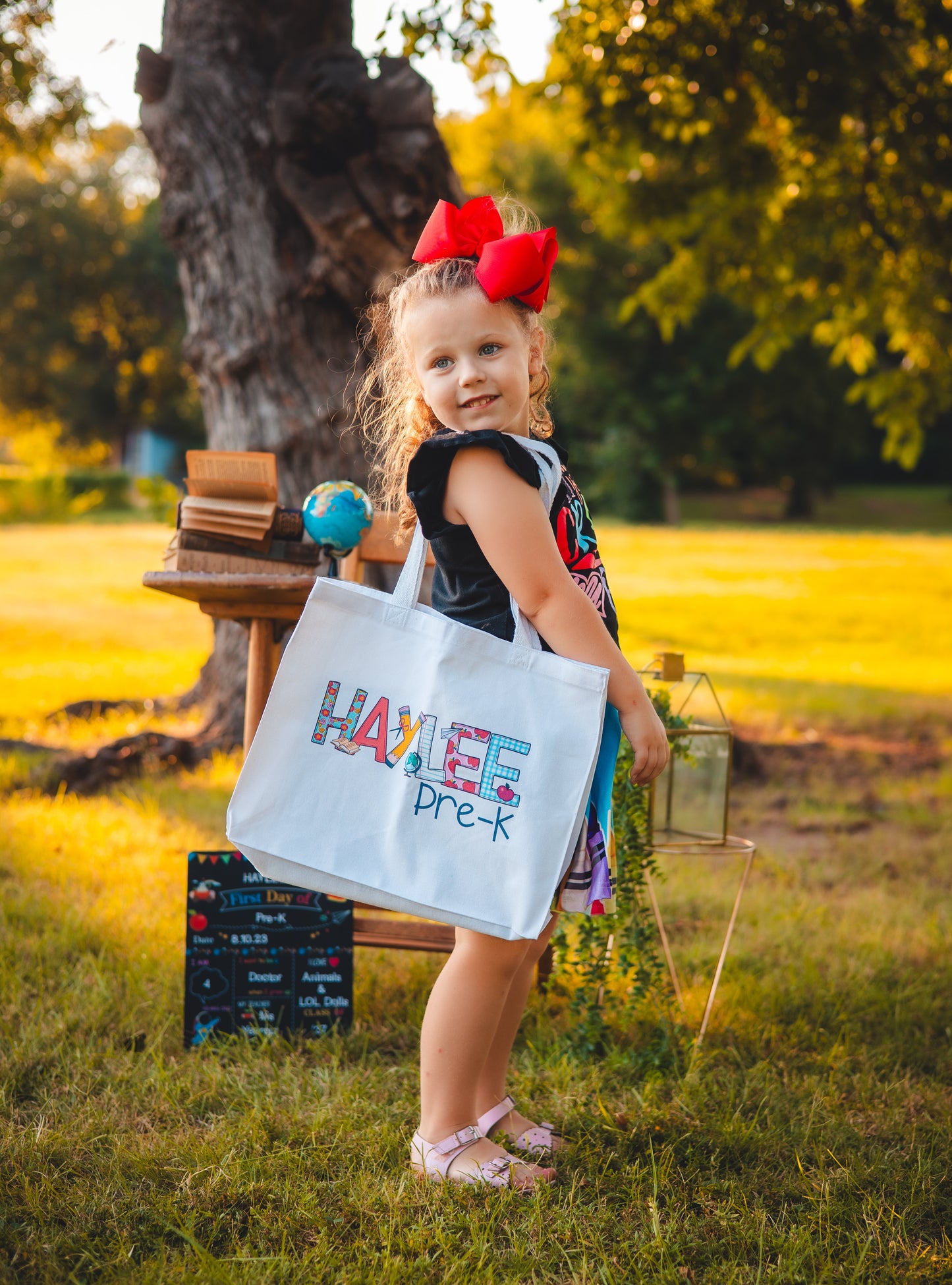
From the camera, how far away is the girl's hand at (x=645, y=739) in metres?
1.79

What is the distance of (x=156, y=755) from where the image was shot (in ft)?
14.9

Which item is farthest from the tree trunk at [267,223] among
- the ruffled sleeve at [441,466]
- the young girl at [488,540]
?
the ruffled sleeve at [441,466]

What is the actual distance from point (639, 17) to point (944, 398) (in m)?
3.19

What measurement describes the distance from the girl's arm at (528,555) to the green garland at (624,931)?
618 mm

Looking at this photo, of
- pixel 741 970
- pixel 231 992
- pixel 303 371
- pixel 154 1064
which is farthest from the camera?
pixel 303 371

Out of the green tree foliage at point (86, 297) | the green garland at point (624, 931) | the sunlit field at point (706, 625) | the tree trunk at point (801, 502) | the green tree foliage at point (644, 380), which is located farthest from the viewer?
the tree trunk at point (801, 502)

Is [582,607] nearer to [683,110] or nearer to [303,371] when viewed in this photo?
[303,371]

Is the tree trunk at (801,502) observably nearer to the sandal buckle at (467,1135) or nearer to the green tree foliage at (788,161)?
the green tree foliage at (788,161)

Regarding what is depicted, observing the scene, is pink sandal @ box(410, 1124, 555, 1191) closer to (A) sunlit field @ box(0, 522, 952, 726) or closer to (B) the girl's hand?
(B) the girl's hand

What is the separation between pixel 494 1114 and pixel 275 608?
1213 mm

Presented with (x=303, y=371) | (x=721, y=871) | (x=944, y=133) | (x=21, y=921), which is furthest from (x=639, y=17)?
(x=21, y=921)

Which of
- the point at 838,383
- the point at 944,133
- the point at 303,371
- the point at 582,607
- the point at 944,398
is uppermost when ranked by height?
the point at 838,383

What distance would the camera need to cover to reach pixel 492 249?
178cm

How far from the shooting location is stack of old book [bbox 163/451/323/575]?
2.28 metres
